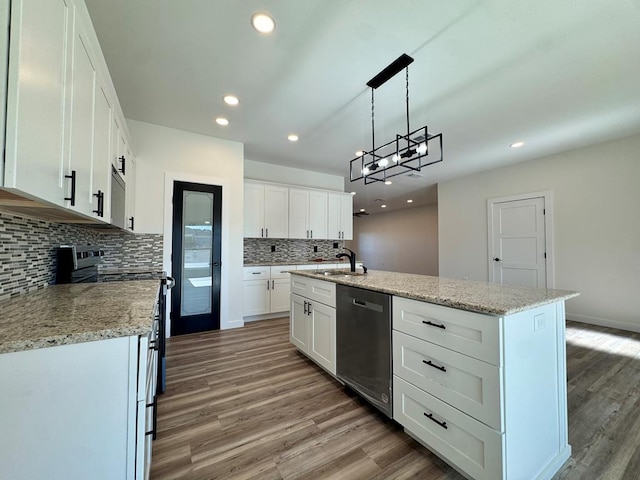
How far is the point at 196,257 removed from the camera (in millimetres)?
3578

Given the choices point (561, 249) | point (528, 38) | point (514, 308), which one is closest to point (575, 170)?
point (561, 249)

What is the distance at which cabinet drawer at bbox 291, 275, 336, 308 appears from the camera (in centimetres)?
221

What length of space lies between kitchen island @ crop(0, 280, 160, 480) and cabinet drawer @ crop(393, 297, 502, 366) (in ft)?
4.29

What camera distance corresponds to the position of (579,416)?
1.82 meters

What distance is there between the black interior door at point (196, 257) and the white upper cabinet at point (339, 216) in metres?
2.27

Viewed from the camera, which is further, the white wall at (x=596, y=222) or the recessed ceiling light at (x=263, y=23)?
the white wall at (x=596, y=222)

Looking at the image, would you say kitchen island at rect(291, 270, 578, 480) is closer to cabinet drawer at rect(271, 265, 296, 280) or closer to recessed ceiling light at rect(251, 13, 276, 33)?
recessed ceiling light at rect(251, 13, 276, 33)

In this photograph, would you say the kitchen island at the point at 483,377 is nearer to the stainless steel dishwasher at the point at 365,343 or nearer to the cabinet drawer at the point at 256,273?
the stainless steel dishwasher at the point at 365,343

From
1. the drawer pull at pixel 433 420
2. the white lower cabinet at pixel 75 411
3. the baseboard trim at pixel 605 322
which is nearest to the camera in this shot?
the white lower cabinet at pixel 75 411

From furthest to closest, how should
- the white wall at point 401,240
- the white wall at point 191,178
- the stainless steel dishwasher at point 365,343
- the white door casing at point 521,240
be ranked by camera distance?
the white wall at point 401,240, the white door casing at point 521,240, the white wall at point 191,178, the stainless steel dishwasher at point 365,343

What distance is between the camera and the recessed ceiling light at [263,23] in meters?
1.77

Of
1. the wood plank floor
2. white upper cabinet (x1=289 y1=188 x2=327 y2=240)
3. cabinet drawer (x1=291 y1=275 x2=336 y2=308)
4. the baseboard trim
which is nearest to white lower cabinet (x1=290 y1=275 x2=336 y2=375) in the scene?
cabinet drawer (x1=291 y1=275 x2=336 y2=308)

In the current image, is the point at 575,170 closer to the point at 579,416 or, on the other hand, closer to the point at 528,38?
the point at 528,38

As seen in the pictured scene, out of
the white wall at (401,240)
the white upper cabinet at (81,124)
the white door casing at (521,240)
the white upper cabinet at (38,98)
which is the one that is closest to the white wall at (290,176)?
the white door casing at (521,240)
